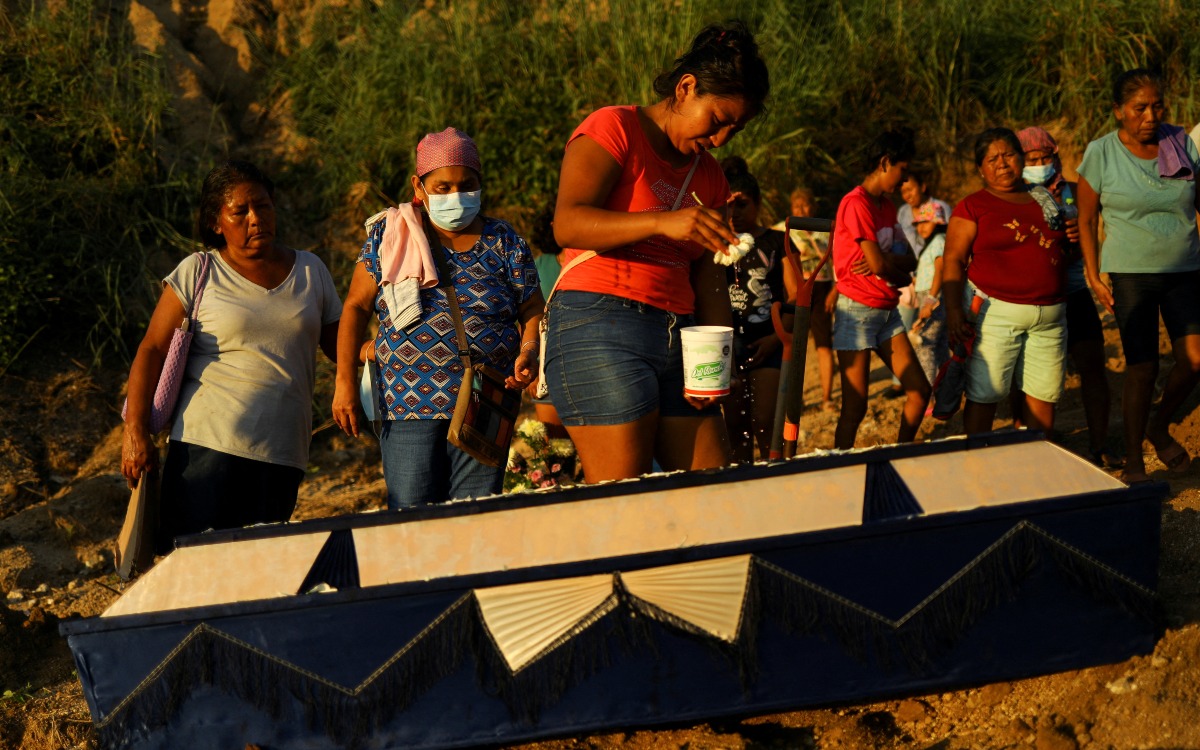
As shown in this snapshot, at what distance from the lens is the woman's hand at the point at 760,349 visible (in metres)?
5.74

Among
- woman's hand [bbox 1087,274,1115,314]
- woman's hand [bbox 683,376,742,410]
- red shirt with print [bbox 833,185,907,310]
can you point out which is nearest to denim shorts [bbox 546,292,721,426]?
woman's hand [bbox 683,376,742,410]

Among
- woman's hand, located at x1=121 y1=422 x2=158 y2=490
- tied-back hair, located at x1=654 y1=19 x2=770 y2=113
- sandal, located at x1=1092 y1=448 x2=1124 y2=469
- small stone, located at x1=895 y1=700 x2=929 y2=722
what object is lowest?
sandal, located at x1=1092 y1=448 x2=1124 y2=469

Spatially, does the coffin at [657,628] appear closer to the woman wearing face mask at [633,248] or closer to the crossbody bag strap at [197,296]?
the woman wearing face mask at [633,248]

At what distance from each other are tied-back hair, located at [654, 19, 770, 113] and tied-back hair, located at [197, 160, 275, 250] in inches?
68.0

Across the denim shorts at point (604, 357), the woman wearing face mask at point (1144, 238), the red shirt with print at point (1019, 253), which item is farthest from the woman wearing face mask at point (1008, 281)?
the denim shorts at point (604, 357)

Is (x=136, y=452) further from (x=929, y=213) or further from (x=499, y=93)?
(x=499, y=93)

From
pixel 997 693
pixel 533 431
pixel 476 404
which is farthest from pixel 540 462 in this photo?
pixel 997 693

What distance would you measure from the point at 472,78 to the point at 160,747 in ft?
25.1

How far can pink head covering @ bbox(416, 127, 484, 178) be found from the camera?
4.20m

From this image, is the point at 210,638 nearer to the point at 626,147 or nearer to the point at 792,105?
the point at 626,147

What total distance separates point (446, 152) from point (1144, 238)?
345cm

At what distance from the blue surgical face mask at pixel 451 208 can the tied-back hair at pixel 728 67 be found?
3.33 ft

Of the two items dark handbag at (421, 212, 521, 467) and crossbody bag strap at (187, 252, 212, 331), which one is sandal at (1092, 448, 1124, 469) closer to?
dark handbag at (421, 212, 521, 467)

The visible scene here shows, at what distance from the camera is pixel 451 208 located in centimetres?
418
